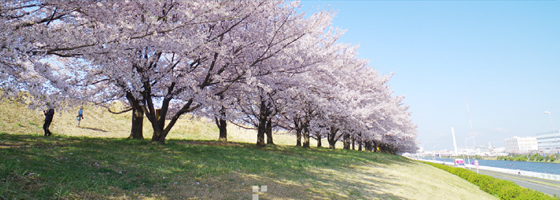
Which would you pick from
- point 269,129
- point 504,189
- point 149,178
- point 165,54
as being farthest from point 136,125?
point 504,189

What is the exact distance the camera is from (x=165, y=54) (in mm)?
14633

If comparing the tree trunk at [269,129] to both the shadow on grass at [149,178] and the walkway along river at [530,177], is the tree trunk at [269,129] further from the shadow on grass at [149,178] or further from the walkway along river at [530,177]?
the walkway along river at [530,177]

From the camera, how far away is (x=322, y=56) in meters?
14.7

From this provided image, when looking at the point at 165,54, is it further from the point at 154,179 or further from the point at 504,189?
the point at 504,189

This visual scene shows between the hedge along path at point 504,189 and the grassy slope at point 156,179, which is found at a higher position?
the grassy slope at point 156,179

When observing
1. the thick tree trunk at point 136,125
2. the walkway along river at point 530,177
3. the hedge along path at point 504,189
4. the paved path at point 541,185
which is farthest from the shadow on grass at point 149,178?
the paved path at point 541,185

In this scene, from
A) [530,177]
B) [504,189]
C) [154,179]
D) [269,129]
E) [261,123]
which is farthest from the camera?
[530,177]

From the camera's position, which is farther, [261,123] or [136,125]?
[261,123]

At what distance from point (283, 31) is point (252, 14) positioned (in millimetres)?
1871

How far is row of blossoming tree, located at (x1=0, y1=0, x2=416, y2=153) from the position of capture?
6582mm

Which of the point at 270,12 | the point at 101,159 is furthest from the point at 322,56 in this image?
the point at 101,159

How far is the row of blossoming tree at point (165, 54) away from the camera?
6.58 metres

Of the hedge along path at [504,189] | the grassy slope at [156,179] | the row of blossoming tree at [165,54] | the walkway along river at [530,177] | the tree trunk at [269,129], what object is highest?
the row of blossoming tree at [165,54]

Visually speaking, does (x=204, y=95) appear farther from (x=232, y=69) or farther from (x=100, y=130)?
(x=100, y=130)
